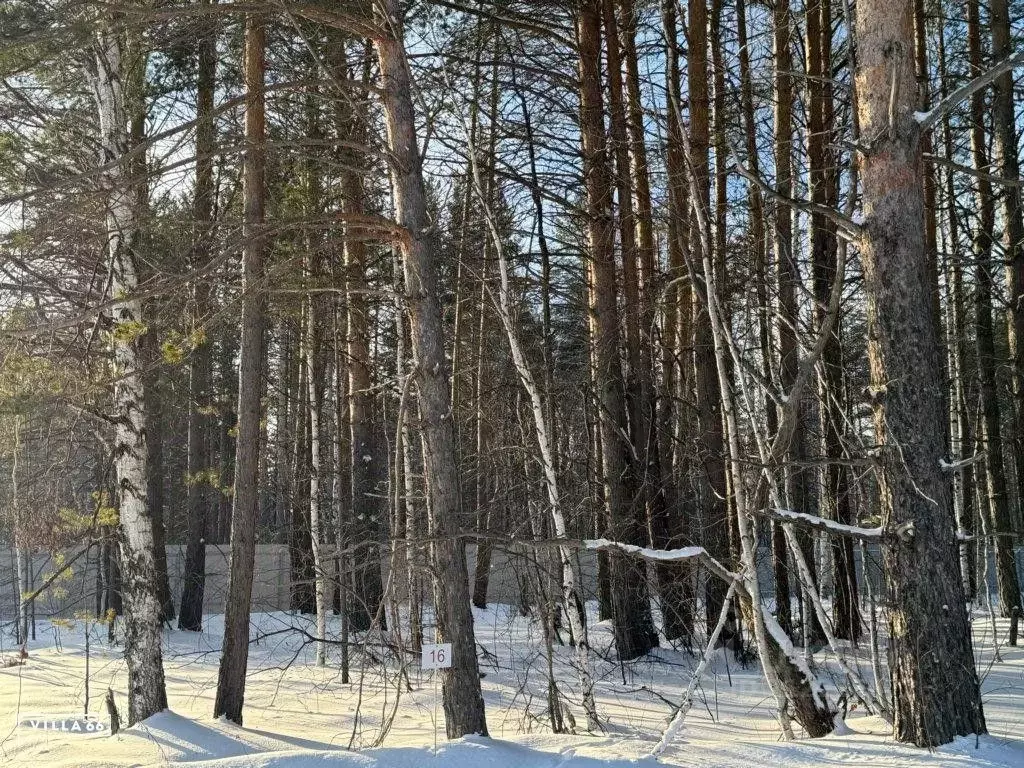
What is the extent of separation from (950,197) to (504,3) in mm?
5952

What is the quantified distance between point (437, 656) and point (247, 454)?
4187 millimetres

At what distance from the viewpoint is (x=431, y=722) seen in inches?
360

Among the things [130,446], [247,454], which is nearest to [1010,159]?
[247,454]

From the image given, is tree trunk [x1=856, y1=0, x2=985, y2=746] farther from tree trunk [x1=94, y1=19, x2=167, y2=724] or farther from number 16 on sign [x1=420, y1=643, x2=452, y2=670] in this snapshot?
tree trunk [x1=94, y1=19, x2=167, y2=724]

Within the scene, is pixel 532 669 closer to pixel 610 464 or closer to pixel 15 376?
pixel 610 464

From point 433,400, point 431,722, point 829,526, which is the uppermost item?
point 433,400

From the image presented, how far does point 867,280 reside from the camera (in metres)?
5.65

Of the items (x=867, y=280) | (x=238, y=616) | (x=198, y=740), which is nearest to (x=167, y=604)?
(x=238, y=616)

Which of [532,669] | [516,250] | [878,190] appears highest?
[516,250]

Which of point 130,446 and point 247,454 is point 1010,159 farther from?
point 130,446

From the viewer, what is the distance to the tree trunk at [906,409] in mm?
5195

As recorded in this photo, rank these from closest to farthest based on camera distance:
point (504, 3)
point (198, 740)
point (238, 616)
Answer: point (198, 740), point (238, 616), point (504, 3)

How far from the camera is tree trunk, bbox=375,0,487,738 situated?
624cm

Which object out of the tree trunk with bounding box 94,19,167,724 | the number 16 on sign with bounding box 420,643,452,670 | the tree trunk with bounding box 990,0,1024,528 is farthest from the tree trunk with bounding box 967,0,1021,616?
→ the tree trunk with bounding box 94,19,167,724
